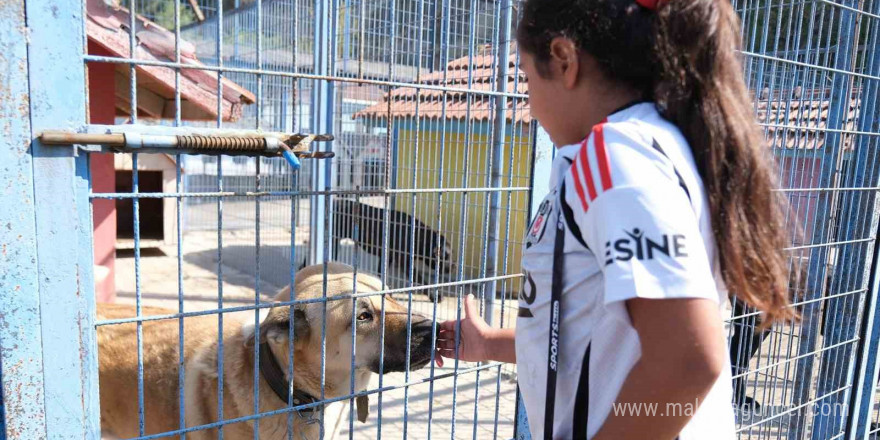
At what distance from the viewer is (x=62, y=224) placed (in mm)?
1378

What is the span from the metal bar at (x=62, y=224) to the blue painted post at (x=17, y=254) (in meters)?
0.01

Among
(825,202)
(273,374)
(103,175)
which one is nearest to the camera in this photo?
(273,374)

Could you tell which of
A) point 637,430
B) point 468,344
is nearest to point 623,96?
point 637,430

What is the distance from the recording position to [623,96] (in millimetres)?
1229

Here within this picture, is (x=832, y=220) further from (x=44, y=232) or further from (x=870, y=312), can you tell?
(x=44, y=232)

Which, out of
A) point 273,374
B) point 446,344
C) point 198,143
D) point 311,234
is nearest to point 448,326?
point 446,344

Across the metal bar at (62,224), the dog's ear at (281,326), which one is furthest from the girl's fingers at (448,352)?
the metal bar at (62,224)

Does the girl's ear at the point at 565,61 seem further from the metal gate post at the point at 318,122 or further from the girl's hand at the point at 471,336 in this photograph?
the metal gate post at the point at 318,122

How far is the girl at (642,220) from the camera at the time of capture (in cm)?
103

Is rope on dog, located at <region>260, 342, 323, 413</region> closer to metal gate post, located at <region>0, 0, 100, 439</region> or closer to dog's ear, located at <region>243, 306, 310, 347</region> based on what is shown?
dog's ear, located at <region>243, 306, 310, 347</region>

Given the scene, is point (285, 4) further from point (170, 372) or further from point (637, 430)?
point (637, 430)

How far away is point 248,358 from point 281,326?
46 centimetres

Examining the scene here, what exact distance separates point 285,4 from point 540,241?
24.5 ft

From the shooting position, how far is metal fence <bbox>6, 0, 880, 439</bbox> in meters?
1.36
